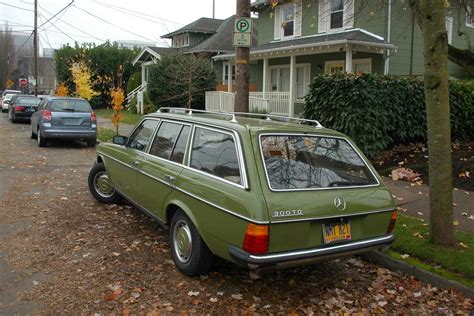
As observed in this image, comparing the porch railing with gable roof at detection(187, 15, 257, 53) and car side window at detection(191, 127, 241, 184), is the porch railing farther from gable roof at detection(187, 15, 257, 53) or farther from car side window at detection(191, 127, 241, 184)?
car side window at detection(191, 127, 241, 184)

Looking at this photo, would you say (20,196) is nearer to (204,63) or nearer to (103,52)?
(204,63)

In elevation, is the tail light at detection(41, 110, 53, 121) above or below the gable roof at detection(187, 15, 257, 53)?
below

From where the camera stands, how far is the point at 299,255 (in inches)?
153

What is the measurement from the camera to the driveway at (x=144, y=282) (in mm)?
4125

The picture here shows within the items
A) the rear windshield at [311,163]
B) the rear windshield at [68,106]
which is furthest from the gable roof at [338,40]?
the rear windshield at [311,163]

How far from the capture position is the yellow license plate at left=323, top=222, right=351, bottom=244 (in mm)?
4066

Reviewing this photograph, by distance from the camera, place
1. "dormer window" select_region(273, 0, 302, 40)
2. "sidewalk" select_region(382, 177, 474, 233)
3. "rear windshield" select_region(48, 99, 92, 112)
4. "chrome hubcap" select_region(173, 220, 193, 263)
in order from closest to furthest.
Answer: "chrome hubcap" select_region(173, 220, 193, 263), "sidewalk" select_region(382, 177, 474, 233), "rear windshield" select_region(48, 99, 92, 112), "dormer window" select_region(273, 0, 302, 40)

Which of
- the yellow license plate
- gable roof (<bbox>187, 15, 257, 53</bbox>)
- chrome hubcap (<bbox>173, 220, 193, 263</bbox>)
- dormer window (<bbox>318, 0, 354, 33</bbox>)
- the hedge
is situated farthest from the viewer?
gable roof (<bbox>187, 15, 257, 53</bbox>)

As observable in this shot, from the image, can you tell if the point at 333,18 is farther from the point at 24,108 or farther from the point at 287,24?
the point at 24,108

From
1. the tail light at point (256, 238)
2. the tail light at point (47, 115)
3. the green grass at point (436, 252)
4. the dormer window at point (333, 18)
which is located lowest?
the green grass at point (436, 252)

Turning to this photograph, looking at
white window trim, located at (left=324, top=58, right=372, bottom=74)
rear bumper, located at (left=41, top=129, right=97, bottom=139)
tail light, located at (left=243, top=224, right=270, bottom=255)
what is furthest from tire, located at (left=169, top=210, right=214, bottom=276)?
white window trim, located at (left=324, top=58, right=372, bottom=74)

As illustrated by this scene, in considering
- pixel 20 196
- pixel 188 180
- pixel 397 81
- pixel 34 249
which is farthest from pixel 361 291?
pixel 397 81

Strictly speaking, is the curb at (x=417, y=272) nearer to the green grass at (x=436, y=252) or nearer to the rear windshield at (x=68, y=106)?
the green grass at (x=436, y=252)

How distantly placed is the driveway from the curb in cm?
7
